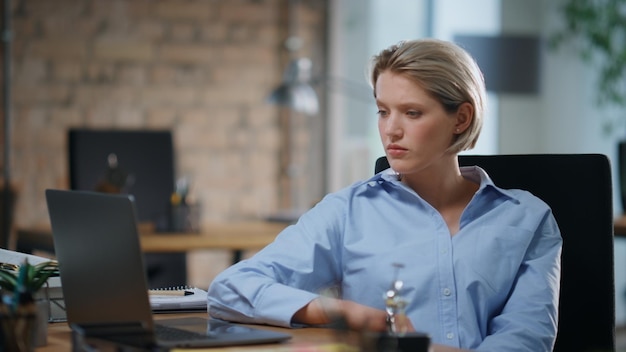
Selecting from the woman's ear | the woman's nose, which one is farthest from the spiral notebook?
the woman's ear

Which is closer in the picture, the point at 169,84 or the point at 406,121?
the point at 406,121

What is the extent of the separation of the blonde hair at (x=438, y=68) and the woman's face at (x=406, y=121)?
0.04 feet

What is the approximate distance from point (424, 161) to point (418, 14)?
4.65 meters

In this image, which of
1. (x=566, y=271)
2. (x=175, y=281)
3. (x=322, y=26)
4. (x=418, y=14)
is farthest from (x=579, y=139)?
(x=566, y=271)

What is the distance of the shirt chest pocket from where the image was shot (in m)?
1.79

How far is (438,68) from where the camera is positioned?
180 centimetres

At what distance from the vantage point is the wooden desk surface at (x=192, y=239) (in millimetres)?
3846

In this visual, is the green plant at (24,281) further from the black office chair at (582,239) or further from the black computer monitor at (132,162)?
the black computer monitor at (132,162)

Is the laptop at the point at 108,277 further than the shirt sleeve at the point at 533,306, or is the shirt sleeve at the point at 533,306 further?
the shirt sleeve at the point at 533,306

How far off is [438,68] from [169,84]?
155 inches

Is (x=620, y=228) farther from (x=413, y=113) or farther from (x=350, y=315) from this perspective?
(x=350, y=315)

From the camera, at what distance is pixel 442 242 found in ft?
5.98

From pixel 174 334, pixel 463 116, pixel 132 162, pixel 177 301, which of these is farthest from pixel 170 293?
pixel 132 162

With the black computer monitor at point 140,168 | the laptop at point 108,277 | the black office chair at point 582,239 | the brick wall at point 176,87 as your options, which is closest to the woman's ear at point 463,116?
the black office chair at point 582,239
